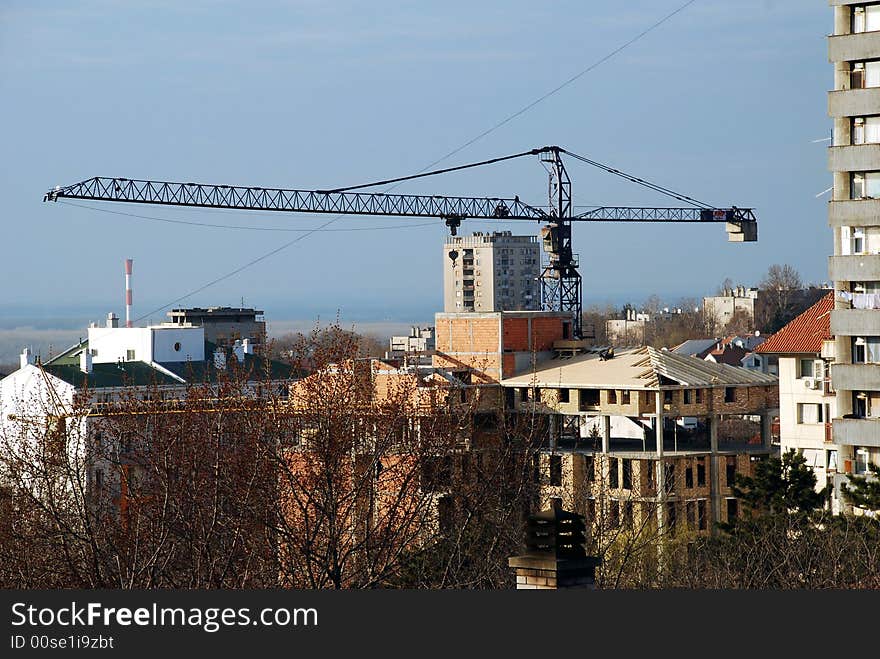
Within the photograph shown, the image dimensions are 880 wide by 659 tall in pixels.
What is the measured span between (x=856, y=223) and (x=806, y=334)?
958cm

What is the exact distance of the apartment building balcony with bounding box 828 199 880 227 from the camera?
3519 centimetres

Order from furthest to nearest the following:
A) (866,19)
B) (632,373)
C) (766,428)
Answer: (766,428)
(632,373)
(866,19)

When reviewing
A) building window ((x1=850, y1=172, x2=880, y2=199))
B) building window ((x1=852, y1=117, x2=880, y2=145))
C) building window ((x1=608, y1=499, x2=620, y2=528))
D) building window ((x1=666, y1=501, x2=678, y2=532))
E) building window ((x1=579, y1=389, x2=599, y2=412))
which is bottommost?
building window ((x1=666, y1=501, x2=678, y2=532))

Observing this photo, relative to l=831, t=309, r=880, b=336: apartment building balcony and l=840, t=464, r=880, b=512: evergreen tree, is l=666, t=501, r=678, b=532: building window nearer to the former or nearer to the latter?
l=831, t=309, r=880, b=336: apartment building balcony

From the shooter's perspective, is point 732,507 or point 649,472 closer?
point 732,507

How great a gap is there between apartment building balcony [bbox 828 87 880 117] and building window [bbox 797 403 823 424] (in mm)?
11445

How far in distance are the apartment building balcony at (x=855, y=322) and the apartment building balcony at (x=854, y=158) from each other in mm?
3180

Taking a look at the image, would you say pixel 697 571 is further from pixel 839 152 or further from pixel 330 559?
pixel 839 152

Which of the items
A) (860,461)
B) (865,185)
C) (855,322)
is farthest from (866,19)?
(860,461)

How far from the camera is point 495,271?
513 ft

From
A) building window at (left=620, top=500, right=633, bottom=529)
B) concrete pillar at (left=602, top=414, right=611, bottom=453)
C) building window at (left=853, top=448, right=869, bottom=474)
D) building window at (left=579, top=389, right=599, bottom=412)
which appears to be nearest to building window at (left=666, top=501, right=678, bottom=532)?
building window at (left=620, top=500, right=633, bottom=529)

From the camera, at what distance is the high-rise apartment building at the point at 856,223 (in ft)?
115

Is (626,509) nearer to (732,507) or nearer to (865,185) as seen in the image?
(732,507)

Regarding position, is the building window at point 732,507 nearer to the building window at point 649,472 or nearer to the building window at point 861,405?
the building window at point 649,472
